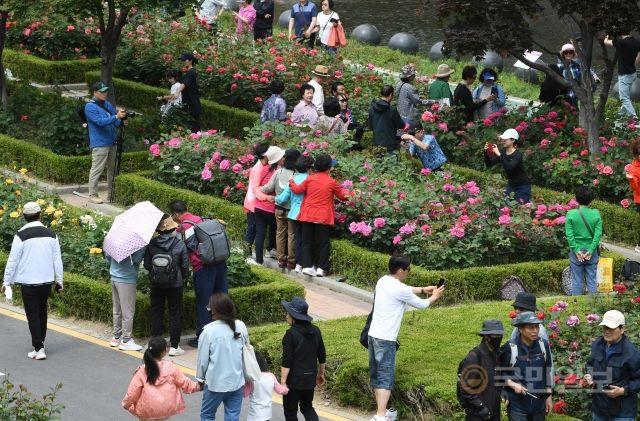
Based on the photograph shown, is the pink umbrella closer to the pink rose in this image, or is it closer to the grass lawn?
the grass lawn

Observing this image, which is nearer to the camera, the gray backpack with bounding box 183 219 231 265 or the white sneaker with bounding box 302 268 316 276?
the gray backpack with bounding box 183 219 231 265

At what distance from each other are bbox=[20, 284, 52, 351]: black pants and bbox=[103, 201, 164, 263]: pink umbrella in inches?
29.0

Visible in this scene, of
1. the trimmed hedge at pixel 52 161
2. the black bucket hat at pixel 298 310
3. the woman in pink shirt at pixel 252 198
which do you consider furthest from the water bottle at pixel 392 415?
the trimmed hedge at pixel 52 161

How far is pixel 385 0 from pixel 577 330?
29613 millimetres

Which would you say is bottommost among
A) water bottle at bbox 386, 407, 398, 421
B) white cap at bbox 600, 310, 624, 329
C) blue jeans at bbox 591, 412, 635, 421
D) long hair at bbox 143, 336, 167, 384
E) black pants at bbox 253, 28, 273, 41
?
water bottle at bbox 386, 407, 398, 421

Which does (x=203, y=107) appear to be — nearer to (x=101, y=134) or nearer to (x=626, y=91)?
(x=101, y=134)

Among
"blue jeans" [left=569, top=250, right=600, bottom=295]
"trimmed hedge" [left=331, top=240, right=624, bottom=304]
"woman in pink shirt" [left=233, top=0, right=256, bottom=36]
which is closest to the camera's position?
"blue jeans" [left=569, top=250, right=600, bottom=295]

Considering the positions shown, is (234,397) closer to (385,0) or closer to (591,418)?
(591,418)

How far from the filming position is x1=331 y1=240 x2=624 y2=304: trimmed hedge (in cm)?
1677

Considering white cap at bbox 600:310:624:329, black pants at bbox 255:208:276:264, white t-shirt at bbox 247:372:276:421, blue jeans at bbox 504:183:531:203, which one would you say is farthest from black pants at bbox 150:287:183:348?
blue jeans at bbox 504:183:531:203

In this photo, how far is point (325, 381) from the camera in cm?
1395

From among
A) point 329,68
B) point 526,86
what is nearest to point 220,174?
point 329,68

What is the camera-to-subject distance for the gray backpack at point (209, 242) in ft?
48.3

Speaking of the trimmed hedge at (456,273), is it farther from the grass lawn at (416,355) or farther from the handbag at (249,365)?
the handbag at (249,365)
